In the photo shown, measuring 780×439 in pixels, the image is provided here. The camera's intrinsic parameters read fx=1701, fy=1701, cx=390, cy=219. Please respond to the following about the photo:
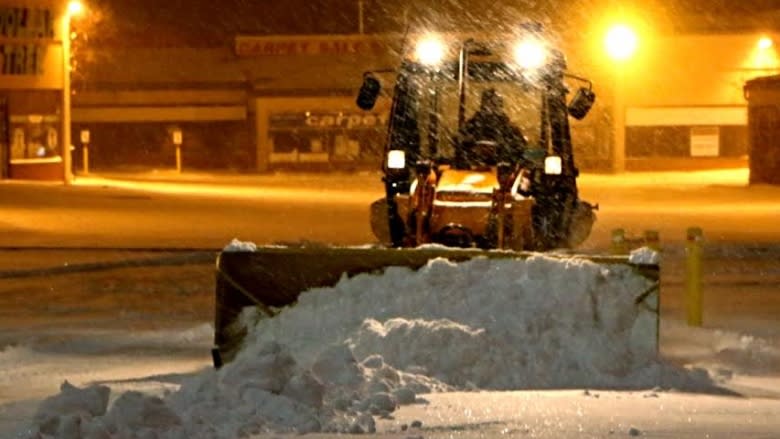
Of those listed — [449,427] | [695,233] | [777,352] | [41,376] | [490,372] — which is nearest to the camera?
[449,427]

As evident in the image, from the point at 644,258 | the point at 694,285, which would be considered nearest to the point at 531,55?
the point at 694,285

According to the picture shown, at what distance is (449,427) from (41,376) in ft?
12.7

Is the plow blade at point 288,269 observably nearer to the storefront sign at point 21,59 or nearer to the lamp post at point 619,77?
the storefront sign at point 21,59

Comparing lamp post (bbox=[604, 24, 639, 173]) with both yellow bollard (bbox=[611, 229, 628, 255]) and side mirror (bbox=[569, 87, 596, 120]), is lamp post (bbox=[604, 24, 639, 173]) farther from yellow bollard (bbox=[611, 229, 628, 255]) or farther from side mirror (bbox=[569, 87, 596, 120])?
yellow bollard (bbox=[611, 229, 628, 255])

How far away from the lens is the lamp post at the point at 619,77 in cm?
5938

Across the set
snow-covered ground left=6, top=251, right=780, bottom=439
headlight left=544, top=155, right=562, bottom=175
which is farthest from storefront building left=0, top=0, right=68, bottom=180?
snow-covered ground left=6, top=251, right=780, bottom=439

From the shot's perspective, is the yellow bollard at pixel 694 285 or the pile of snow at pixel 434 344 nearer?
the pile of snow at pixel 434 344

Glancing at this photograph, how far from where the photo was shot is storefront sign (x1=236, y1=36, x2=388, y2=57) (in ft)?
209

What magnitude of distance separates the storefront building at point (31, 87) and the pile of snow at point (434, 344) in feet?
121

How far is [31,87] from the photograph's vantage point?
159 feet

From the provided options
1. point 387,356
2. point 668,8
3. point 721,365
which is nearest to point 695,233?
point 721,365

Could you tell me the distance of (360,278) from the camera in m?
12.3

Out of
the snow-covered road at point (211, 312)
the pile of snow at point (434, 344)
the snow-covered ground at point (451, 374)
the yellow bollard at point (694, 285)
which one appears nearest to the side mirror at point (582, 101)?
the snow-covered road at point (211, 312)

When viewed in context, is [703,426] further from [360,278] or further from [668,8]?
[668,8]
